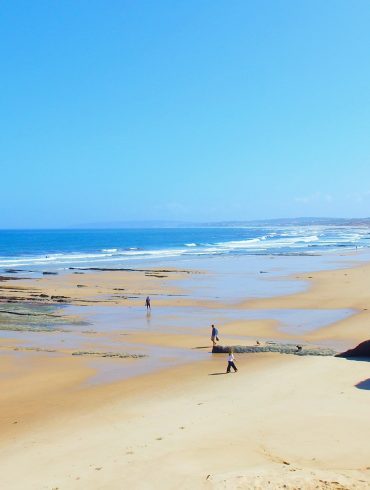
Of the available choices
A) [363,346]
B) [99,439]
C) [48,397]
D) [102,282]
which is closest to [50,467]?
[99,439]

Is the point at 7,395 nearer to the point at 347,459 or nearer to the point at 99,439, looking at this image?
the point at 99,439

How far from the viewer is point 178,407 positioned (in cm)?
1204

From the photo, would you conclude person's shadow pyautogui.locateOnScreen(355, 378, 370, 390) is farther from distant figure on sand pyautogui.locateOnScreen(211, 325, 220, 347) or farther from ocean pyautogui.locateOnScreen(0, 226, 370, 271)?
ocean pyautogui.locateOnScreen(0, 226, 370, 271)

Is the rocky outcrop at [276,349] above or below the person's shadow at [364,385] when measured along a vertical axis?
below

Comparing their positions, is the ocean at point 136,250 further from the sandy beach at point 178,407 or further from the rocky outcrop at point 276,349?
the rocky outcrop at point 276,349

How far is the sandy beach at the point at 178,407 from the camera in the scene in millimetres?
8352

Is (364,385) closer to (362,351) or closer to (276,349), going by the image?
(362,351)

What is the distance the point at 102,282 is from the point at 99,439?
102 ft

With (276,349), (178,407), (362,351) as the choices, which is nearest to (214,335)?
(276,349)

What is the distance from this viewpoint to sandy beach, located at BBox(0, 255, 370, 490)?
8352mm

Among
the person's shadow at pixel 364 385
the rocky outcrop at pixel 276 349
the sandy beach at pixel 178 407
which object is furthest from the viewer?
the rocky outcrop at pixel 276 349

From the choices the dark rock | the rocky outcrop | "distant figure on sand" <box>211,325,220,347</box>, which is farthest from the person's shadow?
"distant figure on sand" <box>211,325,220,347</box>

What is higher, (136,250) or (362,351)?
(136,250)

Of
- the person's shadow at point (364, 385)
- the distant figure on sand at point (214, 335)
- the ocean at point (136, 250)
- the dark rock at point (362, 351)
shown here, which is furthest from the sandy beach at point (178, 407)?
the ocean at point (136, 250)
